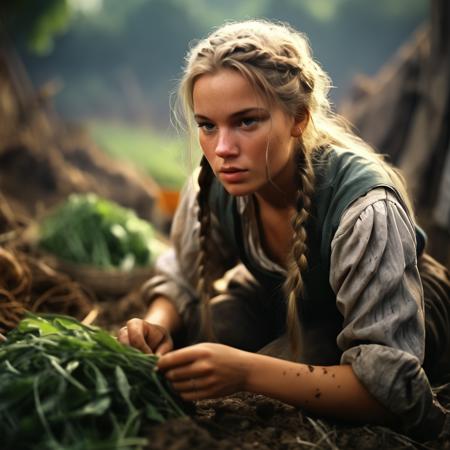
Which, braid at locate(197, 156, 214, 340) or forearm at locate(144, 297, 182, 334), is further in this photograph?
forearm at locate(144, 297, 182, 334)

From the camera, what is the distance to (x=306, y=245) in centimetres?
216

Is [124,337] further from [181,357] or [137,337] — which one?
[181,357]

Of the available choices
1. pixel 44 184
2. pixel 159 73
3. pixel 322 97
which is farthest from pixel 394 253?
pixel 159 73

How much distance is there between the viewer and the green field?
11187 millimetres

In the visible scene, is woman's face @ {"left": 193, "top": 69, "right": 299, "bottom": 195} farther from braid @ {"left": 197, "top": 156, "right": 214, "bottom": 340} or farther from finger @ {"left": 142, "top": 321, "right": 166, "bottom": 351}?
finger @ {"left": 142, "top": 321, "right": 166, "bottom": 351}

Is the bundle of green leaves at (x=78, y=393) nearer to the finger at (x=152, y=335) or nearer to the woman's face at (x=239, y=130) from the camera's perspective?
the finger at (x=152, y=335)

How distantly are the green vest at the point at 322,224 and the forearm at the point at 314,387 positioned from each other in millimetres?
408

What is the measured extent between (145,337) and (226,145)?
72cm

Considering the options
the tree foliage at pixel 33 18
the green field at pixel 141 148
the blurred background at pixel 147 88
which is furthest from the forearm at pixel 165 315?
the green field at pixel 141 148

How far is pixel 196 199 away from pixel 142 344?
70 centimetres

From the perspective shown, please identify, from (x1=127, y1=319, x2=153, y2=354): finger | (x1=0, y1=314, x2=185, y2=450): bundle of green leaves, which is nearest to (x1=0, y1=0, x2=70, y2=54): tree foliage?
(x1=127, y1=319, x2=153, y2=354): finger

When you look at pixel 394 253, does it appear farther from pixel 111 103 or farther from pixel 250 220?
pixel 111 103

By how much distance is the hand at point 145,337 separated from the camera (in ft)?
6.80

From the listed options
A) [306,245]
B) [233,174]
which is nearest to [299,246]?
[306,245]
